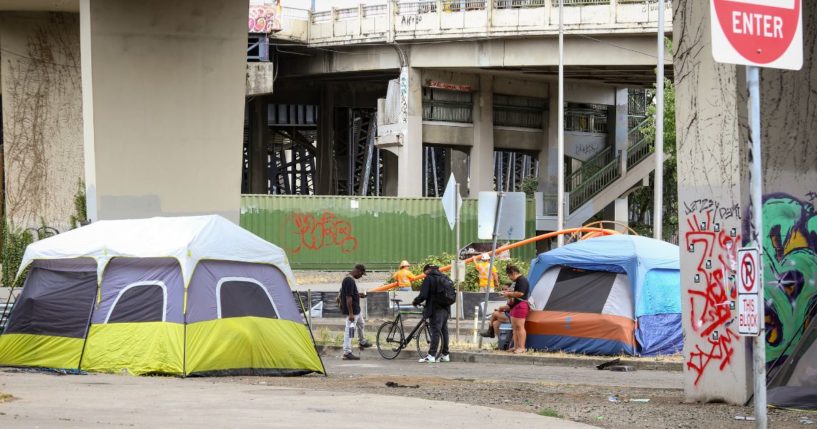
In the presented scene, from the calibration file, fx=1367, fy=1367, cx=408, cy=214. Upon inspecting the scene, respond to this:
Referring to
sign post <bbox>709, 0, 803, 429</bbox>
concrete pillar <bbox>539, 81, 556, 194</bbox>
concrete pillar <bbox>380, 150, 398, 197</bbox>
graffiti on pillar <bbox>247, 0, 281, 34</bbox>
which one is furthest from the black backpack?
concrete pillar <bbox>380, 150, 398, 197</bbox>

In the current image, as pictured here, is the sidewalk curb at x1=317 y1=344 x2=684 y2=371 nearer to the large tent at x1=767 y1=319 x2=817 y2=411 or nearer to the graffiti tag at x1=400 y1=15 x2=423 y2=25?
the large tent at x1=767 y1=319 x2=817 y2=411

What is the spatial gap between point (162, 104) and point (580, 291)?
7.82m

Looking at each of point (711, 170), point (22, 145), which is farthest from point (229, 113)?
point (22, 145)

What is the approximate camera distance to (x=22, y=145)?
37.1 m

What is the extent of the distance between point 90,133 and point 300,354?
21.6ft

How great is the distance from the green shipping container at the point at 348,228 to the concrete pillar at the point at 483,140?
6346mm

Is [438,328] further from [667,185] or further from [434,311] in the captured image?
[667,185]

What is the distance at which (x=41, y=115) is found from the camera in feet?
120

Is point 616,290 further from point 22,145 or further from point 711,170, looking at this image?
point 22,145

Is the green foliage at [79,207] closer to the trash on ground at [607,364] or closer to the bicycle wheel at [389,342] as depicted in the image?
the bicycle wheel at [389,342]

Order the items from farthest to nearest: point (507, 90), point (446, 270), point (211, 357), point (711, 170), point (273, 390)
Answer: point (507, 90) < point (446, 270) < point (211, 357) < point (273, 390) < point (711, 170)

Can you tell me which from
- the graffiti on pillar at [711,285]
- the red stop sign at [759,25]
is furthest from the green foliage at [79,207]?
the red stop sign at [759,25]

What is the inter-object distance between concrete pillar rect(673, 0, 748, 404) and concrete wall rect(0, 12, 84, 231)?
23.9 metres

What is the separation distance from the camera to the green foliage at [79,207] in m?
36.9
